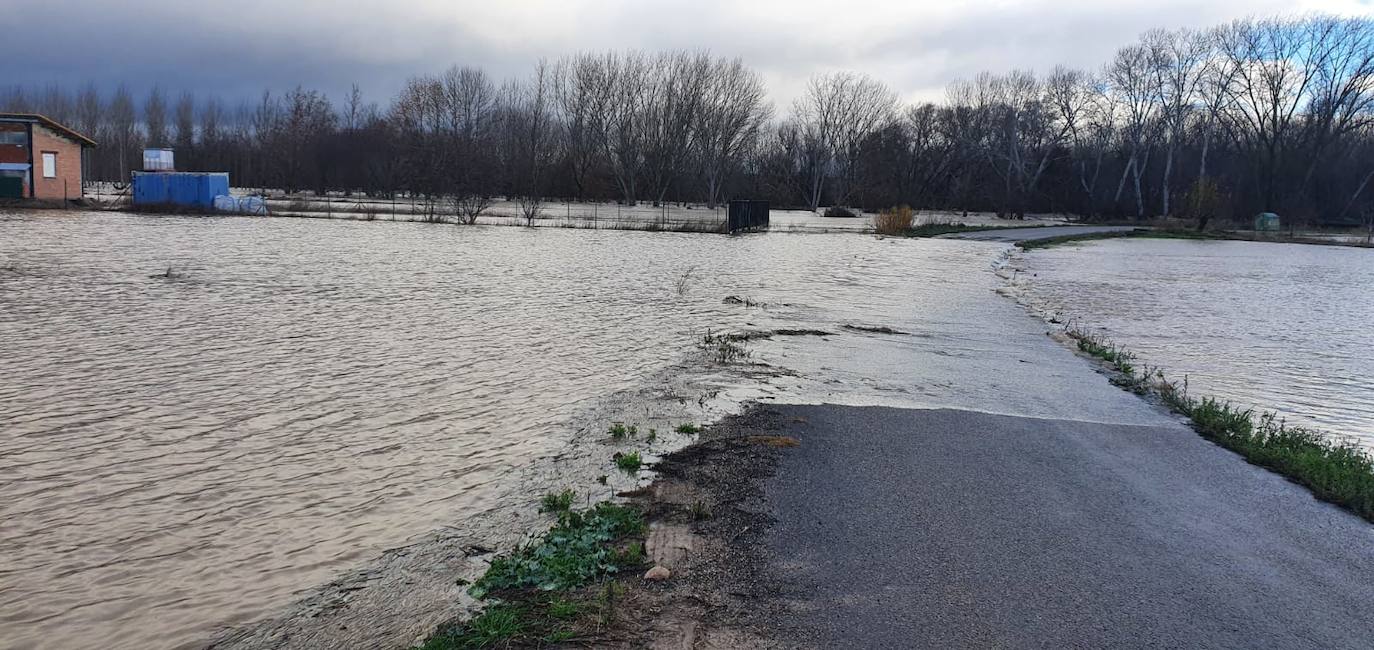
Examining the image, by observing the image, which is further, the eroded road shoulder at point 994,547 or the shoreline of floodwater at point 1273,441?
the shoreline of floodwater at point 1273,441

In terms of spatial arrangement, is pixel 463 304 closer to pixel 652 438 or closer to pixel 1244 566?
pixel 652 438

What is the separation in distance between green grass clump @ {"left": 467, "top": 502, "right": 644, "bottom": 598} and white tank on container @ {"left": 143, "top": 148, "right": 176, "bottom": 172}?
200 feet

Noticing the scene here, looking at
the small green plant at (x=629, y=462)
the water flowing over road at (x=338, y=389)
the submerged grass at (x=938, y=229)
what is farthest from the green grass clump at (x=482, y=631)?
the submerged grass at (x=938, y=229)

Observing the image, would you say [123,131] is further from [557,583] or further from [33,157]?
→ [557,583]

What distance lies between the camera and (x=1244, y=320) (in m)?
17.9

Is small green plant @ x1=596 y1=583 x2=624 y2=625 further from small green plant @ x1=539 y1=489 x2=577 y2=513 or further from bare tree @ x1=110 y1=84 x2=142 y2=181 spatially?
bare tree @ x1=110 y1=84 x2=142 y2=181

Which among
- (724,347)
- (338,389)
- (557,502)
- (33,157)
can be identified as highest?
(33,157)

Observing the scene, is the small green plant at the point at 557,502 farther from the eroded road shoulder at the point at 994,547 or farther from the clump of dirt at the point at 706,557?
the eroded road shoulder at the point at 994,547

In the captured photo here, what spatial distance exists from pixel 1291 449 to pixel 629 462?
17.5 ft

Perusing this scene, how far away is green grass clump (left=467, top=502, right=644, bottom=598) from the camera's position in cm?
448

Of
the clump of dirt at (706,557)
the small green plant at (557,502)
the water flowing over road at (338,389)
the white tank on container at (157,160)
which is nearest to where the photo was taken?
the clump of dirt at (706,557)

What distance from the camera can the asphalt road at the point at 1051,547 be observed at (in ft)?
13.5

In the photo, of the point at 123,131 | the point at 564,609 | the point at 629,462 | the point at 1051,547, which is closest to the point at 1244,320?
the point at 1051,547

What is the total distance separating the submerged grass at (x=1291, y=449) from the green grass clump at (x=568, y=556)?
4.88m
